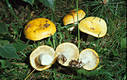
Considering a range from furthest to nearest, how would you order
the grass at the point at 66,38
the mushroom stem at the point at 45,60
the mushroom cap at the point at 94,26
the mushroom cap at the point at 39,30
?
the grass at the point at 66,38 < the mushroom cap at the point at 94,26 < the mushroom cap at the point at 39,30 < the mushroom stem at the point at 45,60

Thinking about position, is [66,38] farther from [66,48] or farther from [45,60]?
[45,60]

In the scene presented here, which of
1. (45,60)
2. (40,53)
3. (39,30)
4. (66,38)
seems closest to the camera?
(45,60)

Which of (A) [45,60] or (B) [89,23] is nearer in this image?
(A) [45,60]

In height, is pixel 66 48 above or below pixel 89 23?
below

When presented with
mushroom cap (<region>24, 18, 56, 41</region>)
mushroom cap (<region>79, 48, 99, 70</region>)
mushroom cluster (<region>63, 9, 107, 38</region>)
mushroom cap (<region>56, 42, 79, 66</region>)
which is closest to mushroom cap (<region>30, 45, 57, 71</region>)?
mushroom cap (<region>56, 42, 79, 66</region>)

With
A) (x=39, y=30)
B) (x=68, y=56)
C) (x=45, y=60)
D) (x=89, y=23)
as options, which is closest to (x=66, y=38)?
(x=68, y=56)

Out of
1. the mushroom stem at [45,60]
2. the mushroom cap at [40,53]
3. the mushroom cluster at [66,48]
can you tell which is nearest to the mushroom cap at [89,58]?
the mushroom cluster at [66,48]

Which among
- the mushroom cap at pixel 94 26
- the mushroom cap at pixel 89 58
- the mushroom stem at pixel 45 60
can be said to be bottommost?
the mushroom cap at pixel 89 58

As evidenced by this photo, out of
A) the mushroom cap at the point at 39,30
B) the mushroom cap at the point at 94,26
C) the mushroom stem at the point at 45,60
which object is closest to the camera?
the mushroom stem at the point at 45,60

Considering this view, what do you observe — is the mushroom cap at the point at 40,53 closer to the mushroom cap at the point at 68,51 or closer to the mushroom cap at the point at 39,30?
the mushroom cap at the point at 68,51
